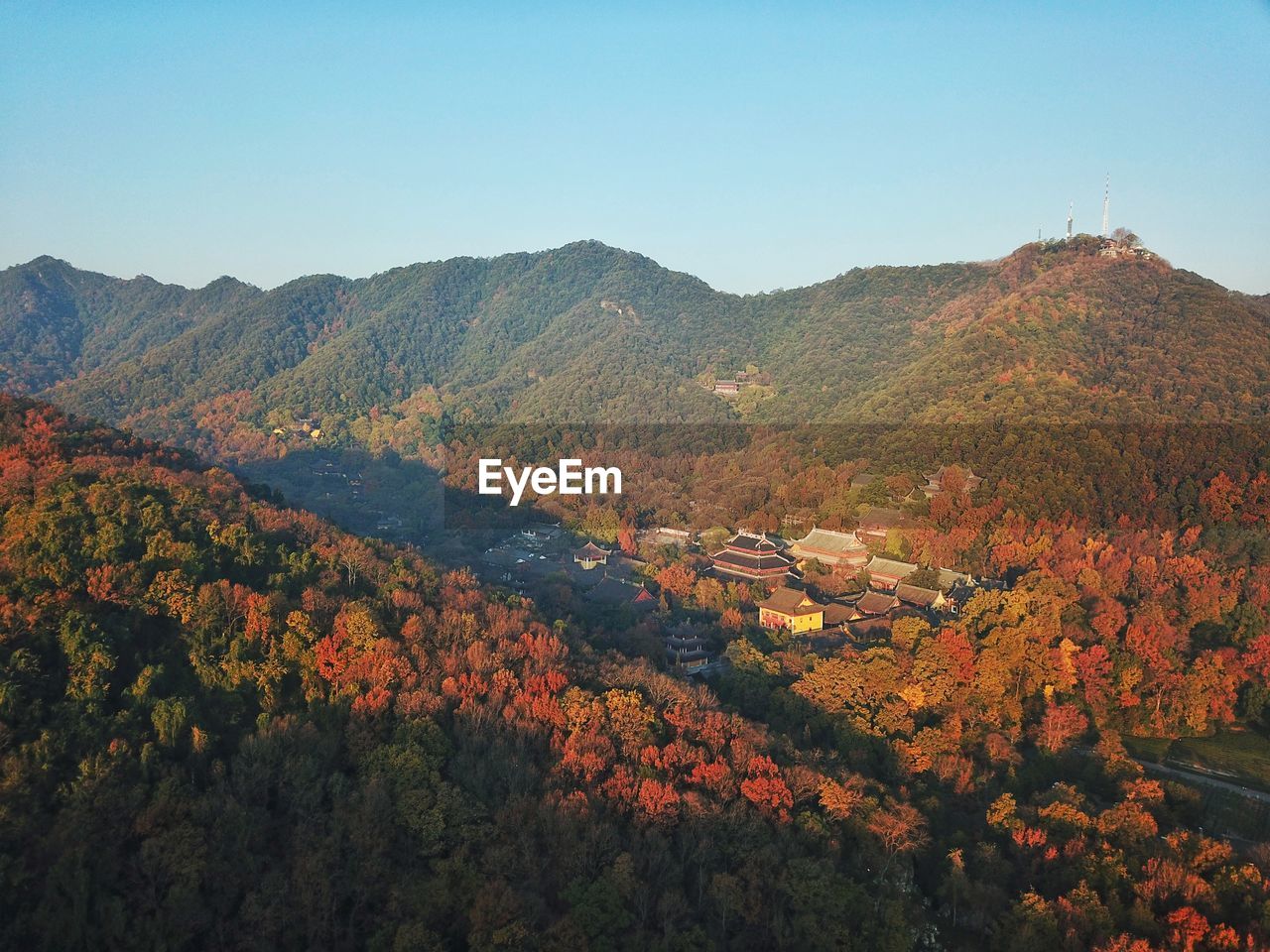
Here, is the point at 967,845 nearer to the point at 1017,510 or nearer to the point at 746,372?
the point at 1017,510

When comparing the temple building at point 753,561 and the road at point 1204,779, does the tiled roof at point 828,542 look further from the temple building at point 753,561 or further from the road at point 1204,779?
the road at point 1204,779

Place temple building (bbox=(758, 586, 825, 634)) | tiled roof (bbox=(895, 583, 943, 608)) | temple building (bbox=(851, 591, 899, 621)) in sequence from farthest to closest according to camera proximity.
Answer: tiled roof (bbox=(895, 583, 943, 608)) < temple building (bbox=(851, 591, 899, 621)) < temple building (bbox=(758, 586, 825, 634))

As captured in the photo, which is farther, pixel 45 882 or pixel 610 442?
pixel 610 442

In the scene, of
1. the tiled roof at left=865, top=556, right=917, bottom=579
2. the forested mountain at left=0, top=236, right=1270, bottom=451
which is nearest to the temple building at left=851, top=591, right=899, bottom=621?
the tiled roof at left=865, top=556, right=917, bottom=579

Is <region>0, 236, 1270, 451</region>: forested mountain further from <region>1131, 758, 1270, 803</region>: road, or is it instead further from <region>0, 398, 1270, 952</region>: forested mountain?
<region>0, 398, 1270, 952</region>: forested mountain

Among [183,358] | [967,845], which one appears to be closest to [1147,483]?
[967,845]

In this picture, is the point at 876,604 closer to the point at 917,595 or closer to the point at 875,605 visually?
the point at 875,605

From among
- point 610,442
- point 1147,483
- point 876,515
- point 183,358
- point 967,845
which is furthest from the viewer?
point 183,358
